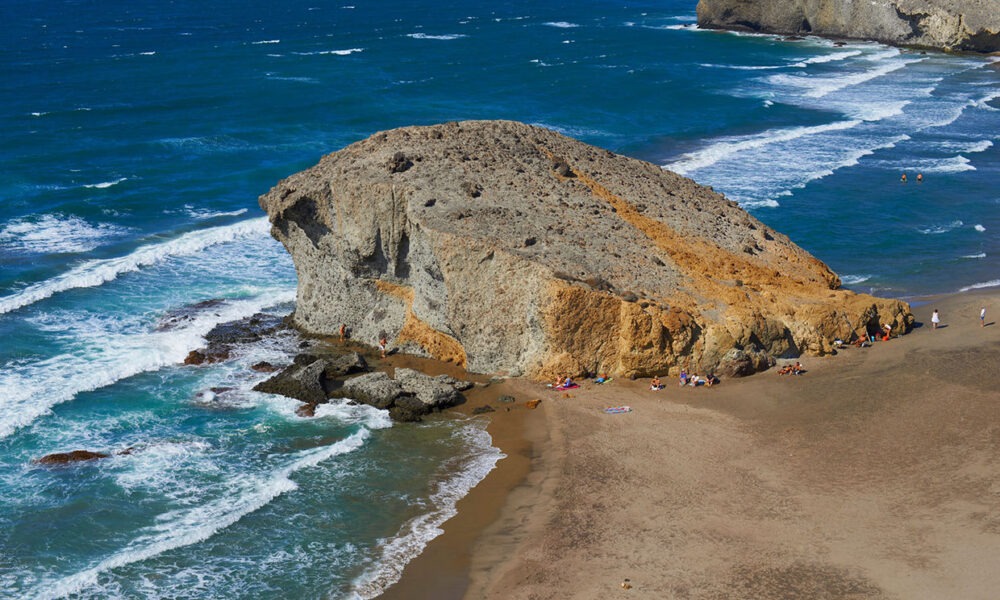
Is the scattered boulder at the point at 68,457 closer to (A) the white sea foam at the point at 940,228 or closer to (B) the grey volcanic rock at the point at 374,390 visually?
(B) the grey volcanic rock at the point at 374,390

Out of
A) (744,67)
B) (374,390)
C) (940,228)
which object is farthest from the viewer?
(744,67)

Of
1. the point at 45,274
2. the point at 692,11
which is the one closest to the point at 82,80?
the point at 45,274

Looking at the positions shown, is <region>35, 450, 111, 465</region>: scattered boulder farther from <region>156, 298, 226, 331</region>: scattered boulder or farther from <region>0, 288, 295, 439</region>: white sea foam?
<region>156, 298, 226, 331</region>: scattered boulder

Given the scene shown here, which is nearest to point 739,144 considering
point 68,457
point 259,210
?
point 259,210

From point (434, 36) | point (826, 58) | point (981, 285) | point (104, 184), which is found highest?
point (434, 36)

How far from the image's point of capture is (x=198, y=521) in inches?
1061

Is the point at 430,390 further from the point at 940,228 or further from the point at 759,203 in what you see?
the point at 940,228

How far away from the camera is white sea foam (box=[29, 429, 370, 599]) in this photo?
2459 centimetres

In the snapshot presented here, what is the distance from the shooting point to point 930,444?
28250mm

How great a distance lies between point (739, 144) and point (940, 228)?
20.4m

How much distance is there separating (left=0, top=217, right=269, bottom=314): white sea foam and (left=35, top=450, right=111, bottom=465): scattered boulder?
1429 centimetres

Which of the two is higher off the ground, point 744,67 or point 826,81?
point 744,67

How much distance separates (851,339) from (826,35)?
9516 centimetres

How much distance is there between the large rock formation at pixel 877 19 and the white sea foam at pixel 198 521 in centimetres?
9676
